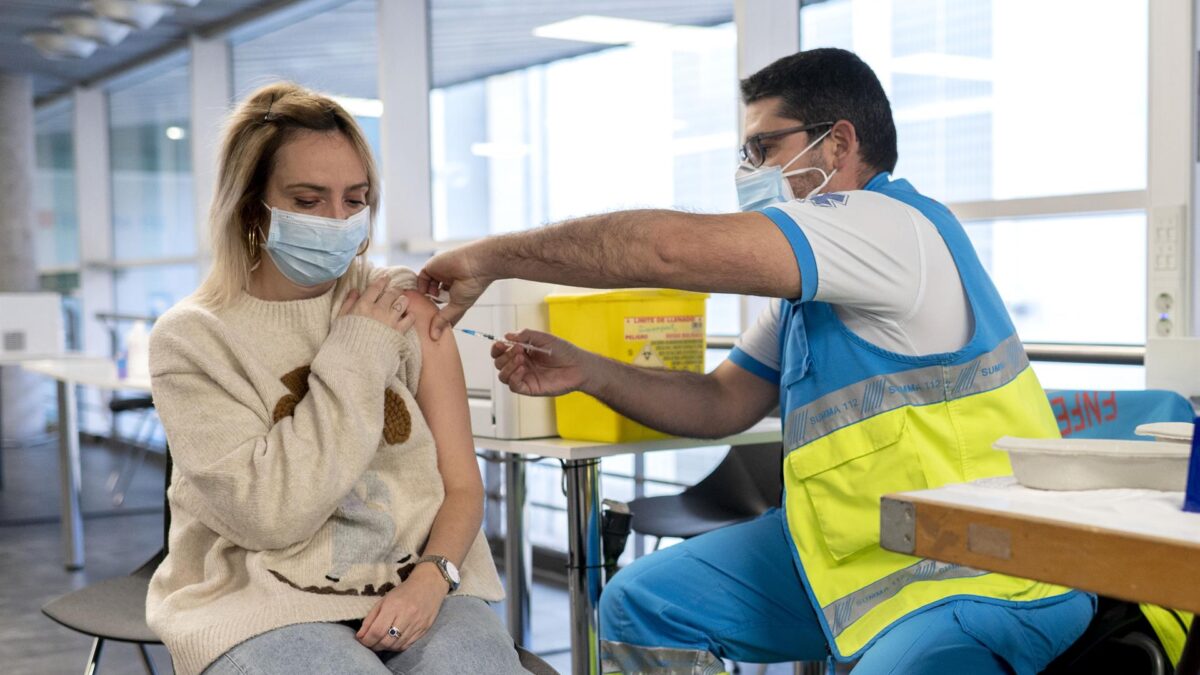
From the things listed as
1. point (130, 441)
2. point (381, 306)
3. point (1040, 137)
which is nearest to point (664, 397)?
point (381, 306)

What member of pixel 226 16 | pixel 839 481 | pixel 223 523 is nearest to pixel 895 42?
pixel 839 481

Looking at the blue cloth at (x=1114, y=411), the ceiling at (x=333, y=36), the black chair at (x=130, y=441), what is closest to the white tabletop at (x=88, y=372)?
the black chair at (x=130, y=441)

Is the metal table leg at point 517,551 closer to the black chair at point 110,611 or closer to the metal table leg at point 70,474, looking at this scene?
the black chair at point 110,611

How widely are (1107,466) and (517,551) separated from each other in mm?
1733

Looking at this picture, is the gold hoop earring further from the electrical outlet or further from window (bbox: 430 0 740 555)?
the electrical outlet

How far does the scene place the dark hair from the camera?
195 centimetres

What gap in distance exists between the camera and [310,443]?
1555mm

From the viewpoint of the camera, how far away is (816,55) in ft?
6.50

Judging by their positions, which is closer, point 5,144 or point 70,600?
point 70,600

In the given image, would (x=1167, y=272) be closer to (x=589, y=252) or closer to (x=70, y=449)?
(x=589, y=252)

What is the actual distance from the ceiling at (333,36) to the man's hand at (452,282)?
2076mm

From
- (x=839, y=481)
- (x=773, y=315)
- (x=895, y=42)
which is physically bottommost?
(x=839, y=481)

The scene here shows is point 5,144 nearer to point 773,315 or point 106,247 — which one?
point 106,247

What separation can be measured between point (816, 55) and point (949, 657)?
1.05 m
